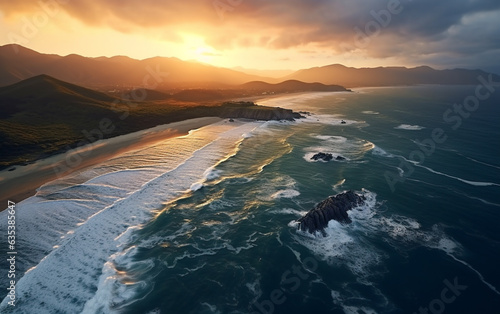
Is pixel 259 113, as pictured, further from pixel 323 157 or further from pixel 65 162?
pixel 65 162

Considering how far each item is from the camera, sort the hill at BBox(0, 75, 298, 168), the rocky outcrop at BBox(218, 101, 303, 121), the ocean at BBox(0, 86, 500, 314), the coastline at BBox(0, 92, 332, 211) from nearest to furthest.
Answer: the ocean at BBox(0, 86, 500, 314) → the coastline at BBox(0, 92, 332, 211) → the hill at BBox(0, 75, 298, 168) → the rocky outcrop at BBox(218, 101, 303, 121)

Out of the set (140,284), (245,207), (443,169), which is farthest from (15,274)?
(443,169)

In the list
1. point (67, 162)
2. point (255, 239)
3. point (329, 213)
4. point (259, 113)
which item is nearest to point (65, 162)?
point (67, 162)

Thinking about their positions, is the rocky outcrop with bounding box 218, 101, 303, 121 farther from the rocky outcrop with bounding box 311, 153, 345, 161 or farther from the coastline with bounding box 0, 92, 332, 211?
the rocky outcrop with bounding box 311, 153, 345, 161

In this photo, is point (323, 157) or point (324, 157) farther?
point (323, 157)

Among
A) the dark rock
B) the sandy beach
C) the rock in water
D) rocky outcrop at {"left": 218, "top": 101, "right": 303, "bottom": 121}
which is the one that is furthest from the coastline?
the dark rock

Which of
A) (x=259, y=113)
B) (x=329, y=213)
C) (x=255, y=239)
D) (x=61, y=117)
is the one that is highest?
(x=61, y=117)

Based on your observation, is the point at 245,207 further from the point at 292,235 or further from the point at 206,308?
the point at 206,308
